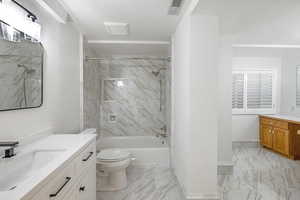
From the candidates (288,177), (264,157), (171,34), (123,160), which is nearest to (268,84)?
(264,157)

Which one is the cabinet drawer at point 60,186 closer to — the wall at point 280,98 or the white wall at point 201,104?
the white wall at point 201,104

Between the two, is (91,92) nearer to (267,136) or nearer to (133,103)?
(133,103)

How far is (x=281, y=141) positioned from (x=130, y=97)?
3.31 meters

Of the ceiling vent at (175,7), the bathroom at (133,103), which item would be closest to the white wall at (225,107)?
the bathroom at (133,103)

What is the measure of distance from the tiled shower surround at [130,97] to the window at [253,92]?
1.87 metres

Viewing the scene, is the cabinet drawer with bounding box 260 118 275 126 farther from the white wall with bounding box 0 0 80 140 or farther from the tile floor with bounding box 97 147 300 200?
the white wall with bounding box 0 0 80 140

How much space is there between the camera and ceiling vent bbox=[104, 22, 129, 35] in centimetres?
258

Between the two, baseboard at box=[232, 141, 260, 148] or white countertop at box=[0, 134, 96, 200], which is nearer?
white countertop at box=[0, 134, 96, 200]

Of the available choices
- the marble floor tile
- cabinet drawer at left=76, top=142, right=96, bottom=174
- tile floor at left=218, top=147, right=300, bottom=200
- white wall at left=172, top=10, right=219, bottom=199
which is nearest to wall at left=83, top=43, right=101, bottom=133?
the marble floor tile

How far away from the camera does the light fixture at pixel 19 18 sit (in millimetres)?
1437

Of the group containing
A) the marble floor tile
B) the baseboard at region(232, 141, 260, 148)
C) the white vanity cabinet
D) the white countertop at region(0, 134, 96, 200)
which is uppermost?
the white countertop at region(0, 134, 96, 200)

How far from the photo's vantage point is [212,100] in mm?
2139

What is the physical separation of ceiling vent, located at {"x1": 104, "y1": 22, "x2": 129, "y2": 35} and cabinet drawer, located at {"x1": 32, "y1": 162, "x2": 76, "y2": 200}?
191cm

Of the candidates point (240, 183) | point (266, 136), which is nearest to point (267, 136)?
point (266, 136)
